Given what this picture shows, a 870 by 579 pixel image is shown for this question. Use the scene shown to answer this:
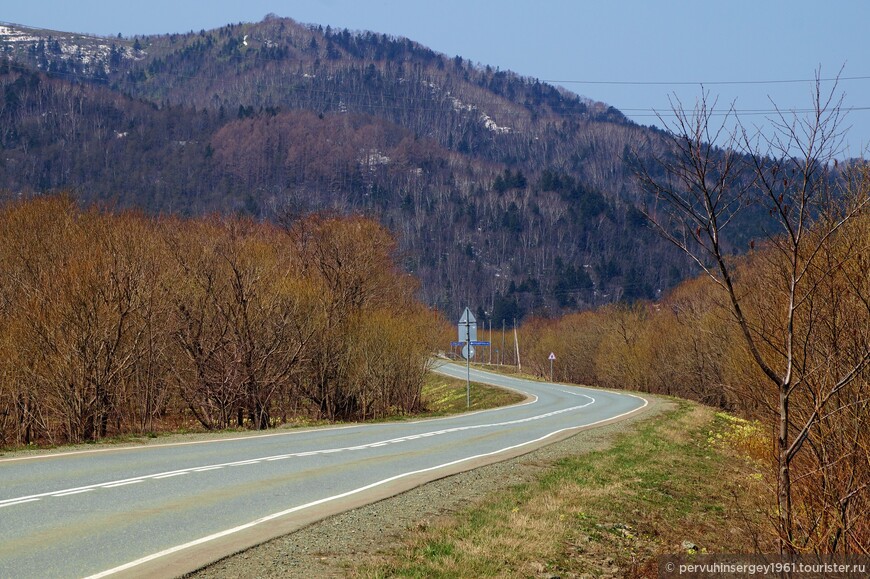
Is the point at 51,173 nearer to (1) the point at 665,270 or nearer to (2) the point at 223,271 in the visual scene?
(1) the point at 665,270

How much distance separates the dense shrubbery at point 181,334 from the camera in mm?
23375

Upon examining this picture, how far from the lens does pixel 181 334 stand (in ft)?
97.2

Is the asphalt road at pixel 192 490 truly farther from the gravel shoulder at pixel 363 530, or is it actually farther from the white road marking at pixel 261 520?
the gravel shoulder at pixel 363 530

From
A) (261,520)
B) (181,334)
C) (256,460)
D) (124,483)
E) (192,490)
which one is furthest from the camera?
(181,334)

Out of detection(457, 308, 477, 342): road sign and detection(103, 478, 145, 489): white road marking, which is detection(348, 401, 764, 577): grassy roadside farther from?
detection(457, 308, 477, 342): road sign

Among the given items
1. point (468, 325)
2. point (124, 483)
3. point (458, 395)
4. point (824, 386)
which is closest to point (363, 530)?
point (124, 483)

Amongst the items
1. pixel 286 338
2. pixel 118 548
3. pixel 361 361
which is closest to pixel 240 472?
pixel 118 548

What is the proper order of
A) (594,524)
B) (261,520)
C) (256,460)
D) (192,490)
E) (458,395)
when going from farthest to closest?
1. (458,395)
2. (256,460)
3. (192,490)
4. (594,524)
5. (261,520)

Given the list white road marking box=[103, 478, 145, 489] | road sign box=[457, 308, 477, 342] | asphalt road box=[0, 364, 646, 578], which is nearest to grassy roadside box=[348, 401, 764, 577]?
asphalt road box=[0, 364, 646, 578]

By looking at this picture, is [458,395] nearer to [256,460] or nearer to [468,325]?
[468,325]

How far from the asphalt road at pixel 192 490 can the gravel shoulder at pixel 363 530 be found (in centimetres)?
26

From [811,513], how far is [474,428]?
59.9 feet

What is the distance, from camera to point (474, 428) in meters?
26.2

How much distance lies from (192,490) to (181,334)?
18570 mm
